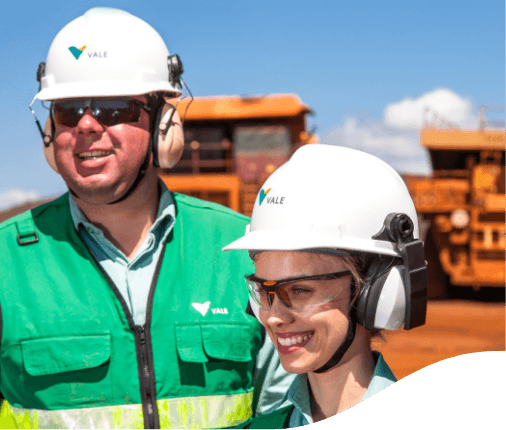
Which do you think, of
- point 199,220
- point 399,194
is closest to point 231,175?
point 199,220

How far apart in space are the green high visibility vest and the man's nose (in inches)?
17.5

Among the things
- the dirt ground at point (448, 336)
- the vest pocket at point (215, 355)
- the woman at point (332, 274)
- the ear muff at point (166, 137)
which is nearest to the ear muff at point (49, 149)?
the ear muff at point (166, 137)

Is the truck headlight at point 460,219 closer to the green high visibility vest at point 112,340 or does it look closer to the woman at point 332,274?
the green high visibility vest at point 112,340

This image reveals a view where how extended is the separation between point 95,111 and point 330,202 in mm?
1058

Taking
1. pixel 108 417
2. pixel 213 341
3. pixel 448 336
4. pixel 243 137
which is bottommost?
pixel 448 336

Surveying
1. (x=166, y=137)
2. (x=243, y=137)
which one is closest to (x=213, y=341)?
(x=166, y=137)

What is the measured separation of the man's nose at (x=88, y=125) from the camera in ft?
6.61

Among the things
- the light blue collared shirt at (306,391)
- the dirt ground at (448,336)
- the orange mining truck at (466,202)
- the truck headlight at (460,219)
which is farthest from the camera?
the truck headlight at (460,219)

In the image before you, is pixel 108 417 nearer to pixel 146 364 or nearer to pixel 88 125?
pixel 146 364

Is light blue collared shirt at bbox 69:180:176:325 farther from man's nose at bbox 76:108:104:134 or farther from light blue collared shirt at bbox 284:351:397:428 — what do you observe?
light blue collared shirt at bbox 284:351:397:428

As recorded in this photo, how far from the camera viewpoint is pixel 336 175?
143 cm

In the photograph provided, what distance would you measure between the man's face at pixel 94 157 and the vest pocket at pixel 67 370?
0.54 metres

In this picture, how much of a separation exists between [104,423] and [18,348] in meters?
0.43

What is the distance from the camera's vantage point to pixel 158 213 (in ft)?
7.68
